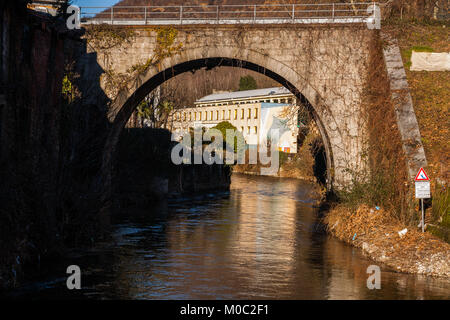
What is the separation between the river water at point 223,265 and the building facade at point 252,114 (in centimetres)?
3231

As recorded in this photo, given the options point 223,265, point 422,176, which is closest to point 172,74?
point 223,265

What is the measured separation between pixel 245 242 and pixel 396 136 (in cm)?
544

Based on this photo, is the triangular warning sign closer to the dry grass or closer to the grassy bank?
the grassy bank

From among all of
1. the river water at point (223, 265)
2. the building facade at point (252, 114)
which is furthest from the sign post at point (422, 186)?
the building facade at point (252, 114)

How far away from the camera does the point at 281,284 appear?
1228 cm

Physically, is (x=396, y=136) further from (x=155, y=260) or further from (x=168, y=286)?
(x=168, y=286)

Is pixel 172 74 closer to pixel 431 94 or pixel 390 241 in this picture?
pixel 431 94

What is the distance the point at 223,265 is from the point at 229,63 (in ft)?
31.8

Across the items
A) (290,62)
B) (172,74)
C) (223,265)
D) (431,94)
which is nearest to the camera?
(223,265)

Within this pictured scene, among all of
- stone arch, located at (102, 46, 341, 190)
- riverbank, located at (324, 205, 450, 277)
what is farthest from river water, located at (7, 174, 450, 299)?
stone arch, located at (102, 46, 341, 190)

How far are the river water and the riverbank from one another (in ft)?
1.14

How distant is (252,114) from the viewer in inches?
2522
